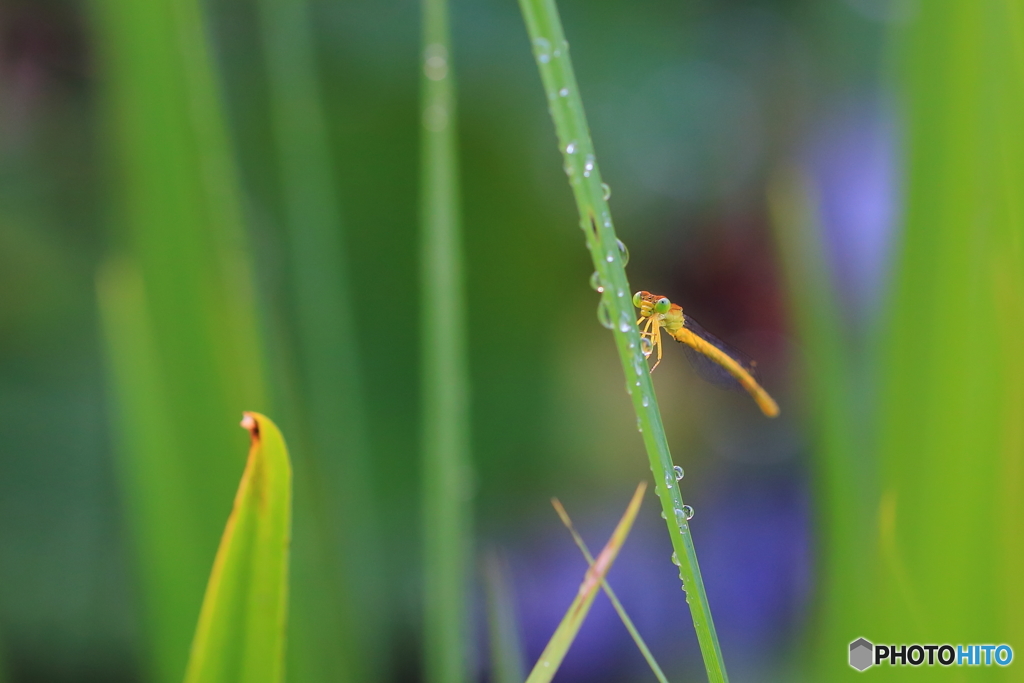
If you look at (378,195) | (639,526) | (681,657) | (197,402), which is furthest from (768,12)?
(197,402)

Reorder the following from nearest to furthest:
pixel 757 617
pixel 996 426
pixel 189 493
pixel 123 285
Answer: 1. pixel 996 426
2. pixel 189 493
3. pixel 123 285
4. pixel 757 617

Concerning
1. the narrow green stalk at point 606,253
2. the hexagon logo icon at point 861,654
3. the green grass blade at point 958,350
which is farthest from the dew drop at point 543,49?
the hexagon logo icon at point 861,654

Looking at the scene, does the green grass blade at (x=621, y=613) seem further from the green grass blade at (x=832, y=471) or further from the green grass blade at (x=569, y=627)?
the green grass blade at (x=832, y=471)

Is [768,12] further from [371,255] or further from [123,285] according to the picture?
[123,285]

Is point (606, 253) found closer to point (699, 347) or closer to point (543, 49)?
point (543, 49)

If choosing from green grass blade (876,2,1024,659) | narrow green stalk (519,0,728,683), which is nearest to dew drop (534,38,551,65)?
narrow green stalk (519,0,728,683)
